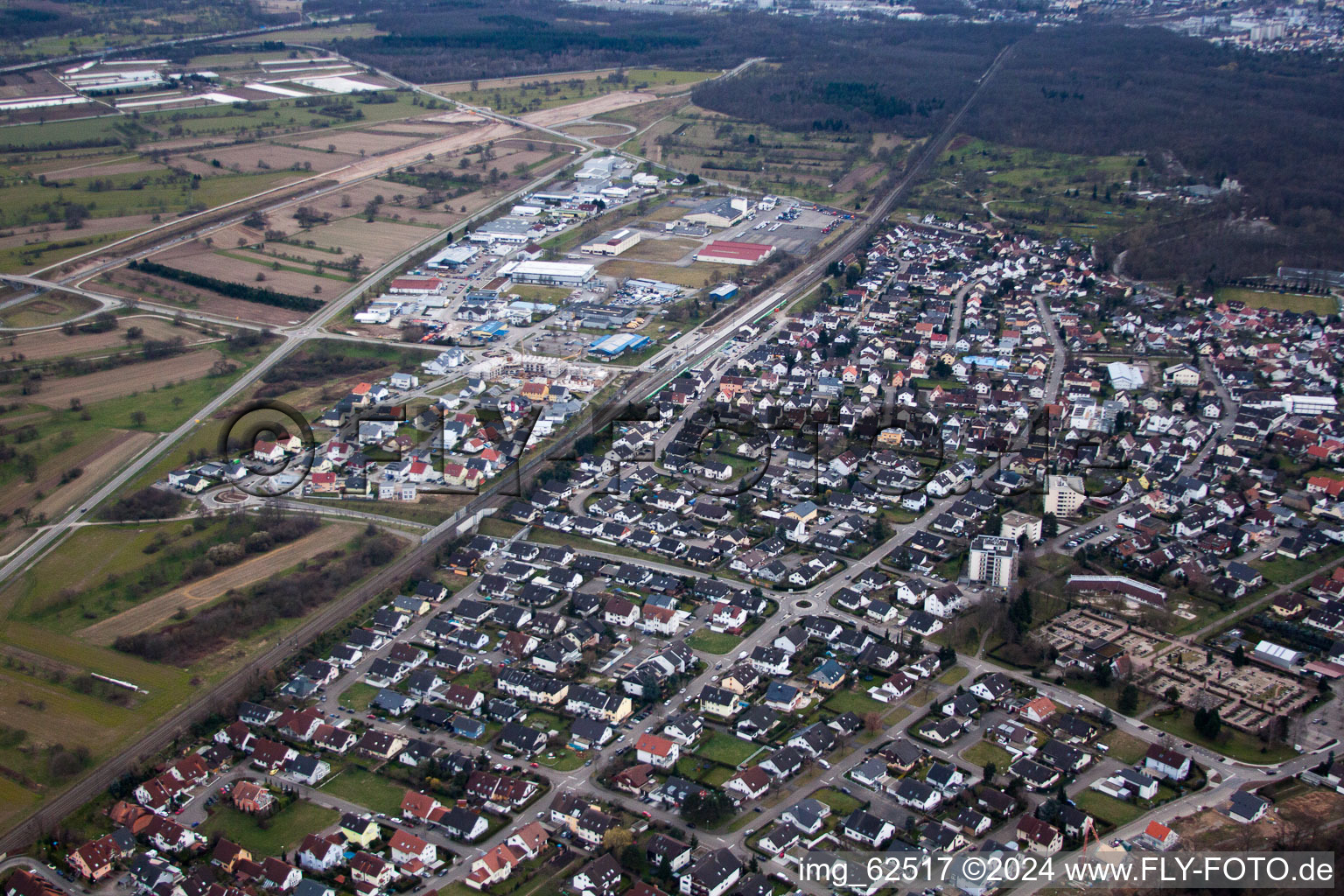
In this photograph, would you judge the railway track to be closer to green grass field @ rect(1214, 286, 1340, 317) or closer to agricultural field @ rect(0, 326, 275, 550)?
agricultural field @ rect(0, 326, 275, 550)

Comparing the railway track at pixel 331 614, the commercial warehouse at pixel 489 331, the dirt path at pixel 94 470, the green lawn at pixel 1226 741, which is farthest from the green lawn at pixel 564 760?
the commercial warehouse at pixel 489 331

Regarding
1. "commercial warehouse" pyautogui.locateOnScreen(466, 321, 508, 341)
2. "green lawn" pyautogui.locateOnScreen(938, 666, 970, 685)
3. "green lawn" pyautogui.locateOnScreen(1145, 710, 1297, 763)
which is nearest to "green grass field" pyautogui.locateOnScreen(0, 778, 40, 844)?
"green lawn" pyautogui.locateOnScreen(938, 666, 970, 685)

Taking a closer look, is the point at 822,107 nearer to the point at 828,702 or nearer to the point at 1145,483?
the point at 1145,483

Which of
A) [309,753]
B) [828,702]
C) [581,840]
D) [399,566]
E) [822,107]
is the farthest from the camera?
[822,107]

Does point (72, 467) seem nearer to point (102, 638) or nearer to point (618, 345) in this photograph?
point (102, 638)

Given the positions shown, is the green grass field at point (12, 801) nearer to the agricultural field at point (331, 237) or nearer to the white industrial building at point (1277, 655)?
the white industrial building at point (1277, 655)

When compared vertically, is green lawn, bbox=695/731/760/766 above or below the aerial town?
below

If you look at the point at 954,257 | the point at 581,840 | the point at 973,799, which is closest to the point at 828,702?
the point at 973,799
